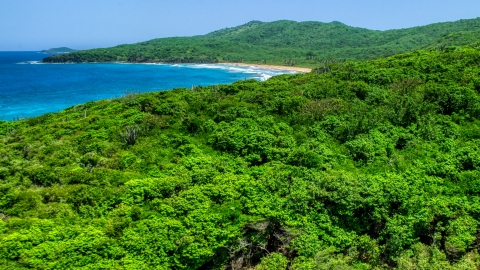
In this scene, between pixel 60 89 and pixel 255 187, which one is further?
pixel 60 89

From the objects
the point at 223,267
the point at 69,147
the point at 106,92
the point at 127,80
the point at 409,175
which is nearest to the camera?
the point at 223,267

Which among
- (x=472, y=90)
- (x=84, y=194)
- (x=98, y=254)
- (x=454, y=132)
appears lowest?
(x=98, y=254)

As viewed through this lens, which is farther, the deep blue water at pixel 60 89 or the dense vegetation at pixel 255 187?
the deep blue water at pixel 60 89

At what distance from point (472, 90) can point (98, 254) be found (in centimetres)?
2570

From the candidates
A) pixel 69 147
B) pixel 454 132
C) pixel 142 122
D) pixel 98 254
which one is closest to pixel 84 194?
pixel 98 254

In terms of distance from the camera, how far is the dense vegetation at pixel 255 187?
1240 centimetres

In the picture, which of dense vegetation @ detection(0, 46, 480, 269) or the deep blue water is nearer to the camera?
dense vegetation @ detection(0, 46, 480, 269)

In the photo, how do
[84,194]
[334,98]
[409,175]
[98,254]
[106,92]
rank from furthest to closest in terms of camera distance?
[106,92], [334,98], [409,175], [84,194], [98,254]

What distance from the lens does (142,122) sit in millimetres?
23016

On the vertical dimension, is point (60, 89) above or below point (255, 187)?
below

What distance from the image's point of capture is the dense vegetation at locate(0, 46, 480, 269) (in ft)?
40.7

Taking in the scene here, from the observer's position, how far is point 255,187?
1518 centimetres

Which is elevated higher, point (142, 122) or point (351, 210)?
point (142, 122)

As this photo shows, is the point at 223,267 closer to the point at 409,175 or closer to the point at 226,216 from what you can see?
the point at 226,216
